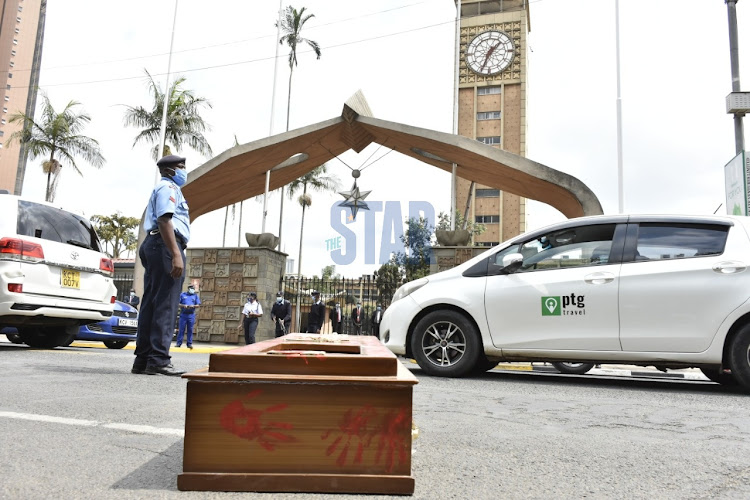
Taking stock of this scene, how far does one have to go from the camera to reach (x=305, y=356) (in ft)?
5.78

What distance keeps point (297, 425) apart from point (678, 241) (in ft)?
15.9

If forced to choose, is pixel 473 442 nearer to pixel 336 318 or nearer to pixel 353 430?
pixel 353 430

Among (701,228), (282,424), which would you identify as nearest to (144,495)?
(282,424)

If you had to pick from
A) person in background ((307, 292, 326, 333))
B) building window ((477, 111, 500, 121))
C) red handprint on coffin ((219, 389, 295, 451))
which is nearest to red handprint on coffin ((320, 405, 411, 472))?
red handprint on coffin ((219, 389, 295, 451))

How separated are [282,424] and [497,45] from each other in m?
65.7

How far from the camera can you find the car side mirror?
228 inches

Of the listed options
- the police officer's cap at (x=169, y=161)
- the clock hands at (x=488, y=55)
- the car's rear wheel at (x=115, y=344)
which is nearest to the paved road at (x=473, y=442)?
the police officer's cap at (x=169, y=161)

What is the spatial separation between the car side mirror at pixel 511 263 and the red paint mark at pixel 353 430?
14.0 feet

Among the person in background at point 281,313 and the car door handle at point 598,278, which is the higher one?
the car door handle at point 598,278

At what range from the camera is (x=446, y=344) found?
5922 millimetres

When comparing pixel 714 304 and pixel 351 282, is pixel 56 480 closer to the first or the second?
pixel 714 304

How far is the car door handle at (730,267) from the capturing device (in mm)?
5043

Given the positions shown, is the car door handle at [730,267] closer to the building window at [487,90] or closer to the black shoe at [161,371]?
the black shoe at [161,371]

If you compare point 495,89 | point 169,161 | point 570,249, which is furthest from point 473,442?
point 495,89
